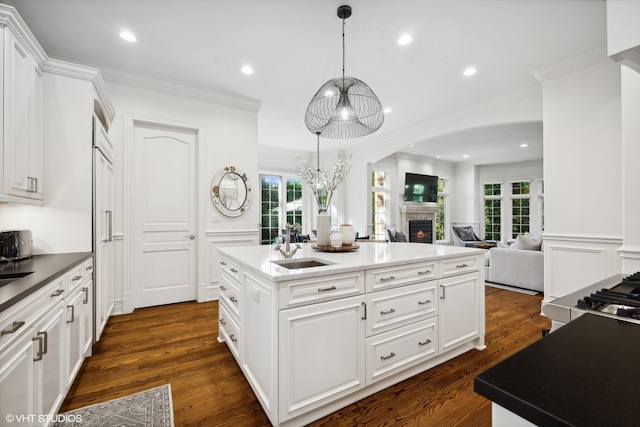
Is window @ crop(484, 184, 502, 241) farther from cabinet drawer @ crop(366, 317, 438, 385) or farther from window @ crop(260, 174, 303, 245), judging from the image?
cabinet drawer @ crop(366, 317, 438, 385)

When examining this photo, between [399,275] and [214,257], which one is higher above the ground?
[399,275]

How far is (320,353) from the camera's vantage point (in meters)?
1.66

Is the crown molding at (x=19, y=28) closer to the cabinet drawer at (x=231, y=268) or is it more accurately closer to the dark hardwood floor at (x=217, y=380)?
the cabinet drawer at (x=231, y=268)

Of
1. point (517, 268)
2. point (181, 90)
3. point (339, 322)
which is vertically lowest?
point (517, 268)

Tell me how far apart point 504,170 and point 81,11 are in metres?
10.3

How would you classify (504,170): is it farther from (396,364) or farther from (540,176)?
(396,364)

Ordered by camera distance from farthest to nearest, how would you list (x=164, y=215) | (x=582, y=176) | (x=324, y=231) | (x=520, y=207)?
(x=520, y=207) → (x=164, y=215) → (x=582, y=176) → (x=324, y=231)

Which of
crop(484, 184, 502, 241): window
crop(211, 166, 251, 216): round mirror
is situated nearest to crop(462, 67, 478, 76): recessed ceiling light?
crop(211, 166, 251, 216): round mirror

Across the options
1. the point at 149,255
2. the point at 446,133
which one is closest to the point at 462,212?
the point at 446,133

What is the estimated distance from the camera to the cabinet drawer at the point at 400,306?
188 centimetres

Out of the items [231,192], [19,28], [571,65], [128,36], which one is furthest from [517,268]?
[19,28]

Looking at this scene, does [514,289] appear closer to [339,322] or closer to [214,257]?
[339,322]

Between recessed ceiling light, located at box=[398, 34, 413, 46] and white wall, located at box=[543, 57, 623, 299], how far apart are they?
1962 mm

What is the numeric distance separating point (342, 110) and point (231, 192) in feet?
7.65
